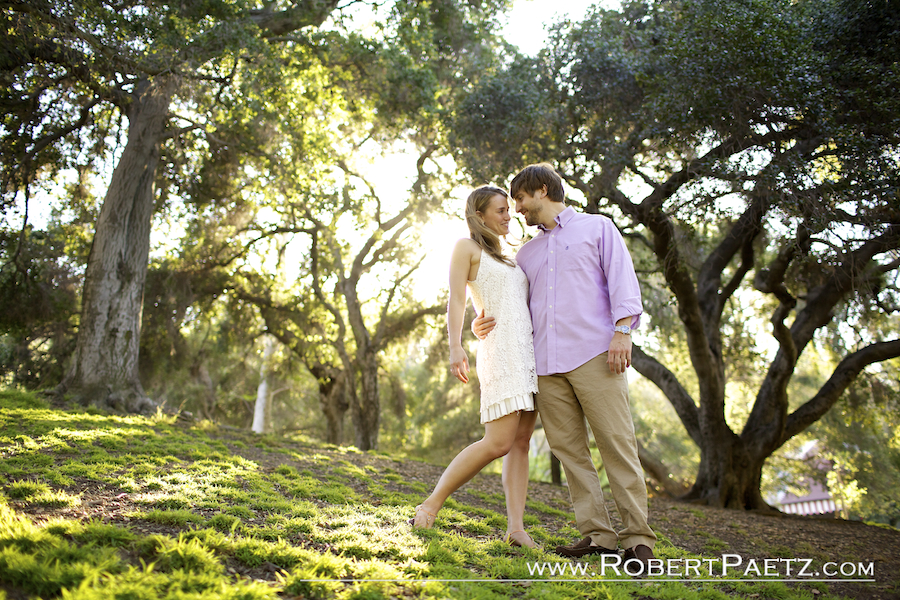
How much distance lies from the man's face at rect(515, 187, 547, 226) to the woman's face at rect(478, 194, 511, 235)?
118mm

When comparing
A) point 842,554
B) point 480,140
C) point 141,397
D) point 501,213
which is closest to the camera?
point 501,213

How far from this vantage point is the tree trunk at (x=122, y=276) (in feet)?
24.6

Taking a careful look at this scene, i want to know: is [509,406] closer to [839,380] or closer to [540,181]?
[540,181]

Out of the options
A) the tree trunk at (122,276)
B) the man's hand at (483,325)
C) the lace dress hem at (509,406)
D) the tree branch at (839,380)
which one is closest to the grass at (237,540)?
the lace dress hem at (509,406)

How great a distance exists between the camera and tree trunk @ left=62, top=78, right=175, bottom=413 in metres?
7.49

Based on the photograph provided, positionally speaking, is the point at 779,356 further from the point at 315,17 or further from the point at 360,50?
the point at 315,17

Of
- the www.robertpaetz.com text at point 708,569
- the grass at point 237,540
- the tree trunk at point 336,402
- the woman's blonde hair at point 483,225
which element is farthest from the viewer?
the tree trunk at point 336,402

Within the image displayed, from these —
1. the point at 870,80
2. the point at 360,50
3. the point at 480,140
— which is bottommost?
the point at 870,80

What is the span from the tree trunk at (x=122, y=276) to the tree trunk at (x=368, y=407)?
159 inches

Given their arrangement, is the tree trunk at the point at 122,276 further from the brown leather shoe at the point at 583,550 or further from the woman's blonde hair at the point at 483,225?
the brown leather shoe at the point at 583,550

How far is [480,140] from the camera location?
8391 mm

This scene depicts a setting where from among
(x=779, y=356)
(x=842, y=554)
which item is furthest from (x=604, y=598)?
(x=779, y=356)

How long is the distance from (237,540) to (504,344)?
59.9 inches

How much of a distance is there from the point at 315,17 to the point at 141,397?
664cm
